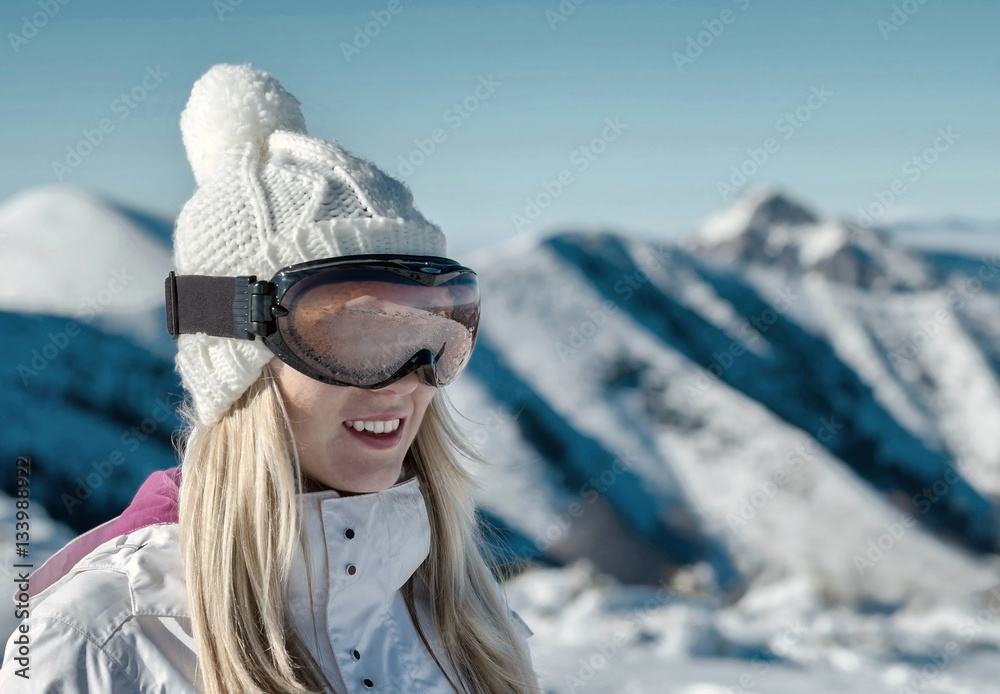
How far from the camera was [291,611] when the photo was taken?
129cm

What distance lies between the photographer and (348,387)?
135cm

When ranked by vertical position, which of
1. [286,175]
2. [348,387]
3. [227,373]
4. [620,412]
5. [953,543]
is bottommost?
[227,373]

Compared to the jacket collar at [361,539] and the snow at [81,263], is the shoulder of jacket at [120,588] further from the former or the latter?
the snow at [81,263]

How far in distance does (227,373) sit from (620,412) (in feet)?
14.3

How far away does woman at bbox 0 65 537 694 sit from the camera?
1.19 metres

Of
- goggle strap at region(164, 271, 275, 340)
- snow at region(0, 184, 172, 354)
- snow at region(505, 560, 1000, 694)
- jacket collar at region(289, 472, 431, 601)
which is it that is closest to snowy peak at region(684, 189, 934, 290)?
snow at region(505, 560, 1000, 694)

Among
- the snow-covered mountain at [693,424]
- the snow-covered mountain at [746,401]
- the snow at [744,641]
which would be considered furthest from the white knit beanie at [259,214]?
the snow-covered mountain at [746,401]

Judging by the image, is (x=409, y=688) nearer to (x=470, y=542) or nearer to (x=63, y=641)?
(x=470, y=542)

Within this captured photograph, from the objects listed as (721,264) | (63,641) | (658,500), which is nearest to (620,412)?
(658,500)

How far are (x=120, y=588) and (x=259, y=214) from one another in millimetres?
600

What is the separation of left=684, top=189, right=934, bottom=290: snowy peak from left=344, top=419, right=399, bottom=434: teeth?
5.98 m

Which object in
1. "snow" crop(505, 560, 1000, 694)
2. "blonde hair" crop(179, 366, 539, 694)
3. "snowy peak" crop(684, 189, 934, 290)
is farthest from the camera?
"snowy peak" crop(684, 189, 934, 290)

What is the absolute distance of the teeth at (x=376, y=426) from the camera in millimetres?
1372

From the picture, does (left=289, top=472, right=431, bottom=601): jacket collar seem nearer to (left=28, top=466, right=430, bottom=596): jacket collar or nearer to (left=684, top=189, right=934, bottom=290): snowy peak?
(left=28, top=466, right=430, bottom=596): jacket collar
